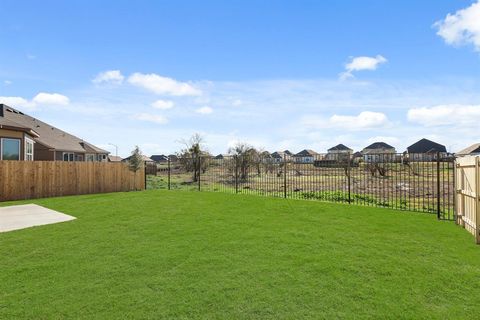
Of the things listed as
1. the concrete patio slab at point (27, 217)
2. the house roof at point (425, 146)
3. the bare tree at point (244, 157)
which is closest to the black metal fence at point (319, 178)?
the bare tree at point (244, 157)

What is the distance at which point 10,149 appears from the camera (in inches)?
601

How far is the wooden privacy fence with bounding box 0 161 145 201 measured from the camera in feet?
43.3

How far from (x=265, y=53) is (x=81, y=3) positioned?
7435 millimetres

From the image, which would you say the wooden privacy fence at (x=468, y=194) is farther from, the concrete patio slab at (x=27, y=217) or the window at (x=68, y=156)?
the window at (x=68, y=156)

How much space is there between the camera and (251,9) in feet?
37.9

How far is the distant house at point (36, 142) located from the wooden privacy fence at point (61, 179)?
2281mm

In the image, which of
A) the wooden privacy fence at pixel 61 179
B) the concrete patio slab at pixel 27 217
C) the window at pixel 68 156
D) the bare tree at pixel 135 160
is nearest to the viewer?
the concrete patio slab at pixel 27 217

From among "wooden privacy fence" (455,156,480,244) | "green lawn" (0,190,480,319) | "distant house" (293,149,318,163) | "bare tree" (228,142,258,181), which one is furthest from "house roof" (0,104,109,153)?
"wooden privacy fence" (455,156,480,244)

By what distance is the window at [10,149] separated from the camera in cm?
1489

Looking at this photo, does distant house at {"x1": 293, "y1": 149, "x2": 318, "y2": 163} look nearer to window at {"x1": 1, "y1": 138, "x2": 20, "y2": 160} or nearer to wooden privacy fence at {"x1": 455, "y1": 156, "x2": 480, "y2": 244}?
wooden privacy fence at {"x1": 455, "y1": 156, "x2": 480, "y2": 244}

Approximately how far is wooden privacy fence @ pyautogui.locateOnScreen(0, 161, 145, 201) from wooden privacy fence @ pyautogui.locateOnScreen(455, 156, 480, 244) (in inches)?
617

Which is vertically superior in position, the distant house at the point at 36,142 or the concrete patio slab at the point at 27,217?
the distant house at the point at 36,142

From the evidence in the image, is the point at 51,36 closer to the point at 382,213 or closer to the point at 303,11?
the point at 303,11

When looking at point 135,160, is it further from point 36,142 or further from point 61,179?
point 36,142
